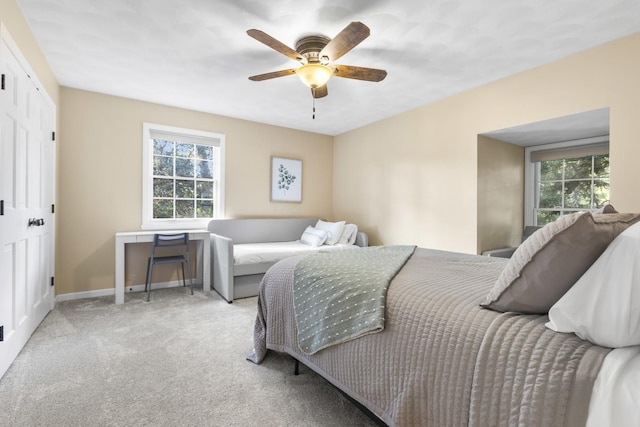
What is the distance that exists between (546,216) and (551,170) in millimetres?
567

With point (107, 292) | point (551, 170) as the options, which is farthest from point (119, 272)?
point (551, 170)

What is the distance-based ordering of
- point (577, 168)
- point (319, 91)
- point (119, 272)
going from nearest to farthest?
point (319, 91), point (119, 272), point (577, 168)

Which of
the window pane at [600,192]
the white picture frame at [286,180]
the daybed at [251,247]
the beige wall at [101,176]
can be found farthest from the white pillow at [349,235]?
the window pane at [600,192]

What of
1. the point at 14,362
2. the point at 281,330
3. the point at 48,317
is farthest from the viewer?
the point at 48,317

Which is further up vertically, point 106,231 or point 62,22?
point 62,22

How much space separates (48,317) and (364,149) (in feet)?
14.4

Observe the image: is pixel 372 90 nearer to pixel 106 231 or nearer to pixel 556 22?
pixel 556 22

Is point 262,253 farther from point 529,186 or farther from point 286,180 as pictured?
point 529,186

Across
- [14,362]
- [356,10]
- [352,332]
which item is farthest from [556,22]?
[14,362]

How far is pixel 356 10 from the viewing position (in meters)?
2.14

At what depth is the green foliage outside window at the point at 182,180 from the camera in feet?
13.6

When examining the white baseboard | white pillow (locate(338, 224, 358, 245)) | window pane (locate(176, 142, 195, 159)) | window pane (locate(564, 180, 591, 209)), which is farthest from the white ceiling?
the white baseboard

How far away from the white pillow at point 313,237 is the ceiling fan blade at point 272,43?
2.50m

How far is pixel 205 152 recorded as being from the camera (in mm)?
4484
